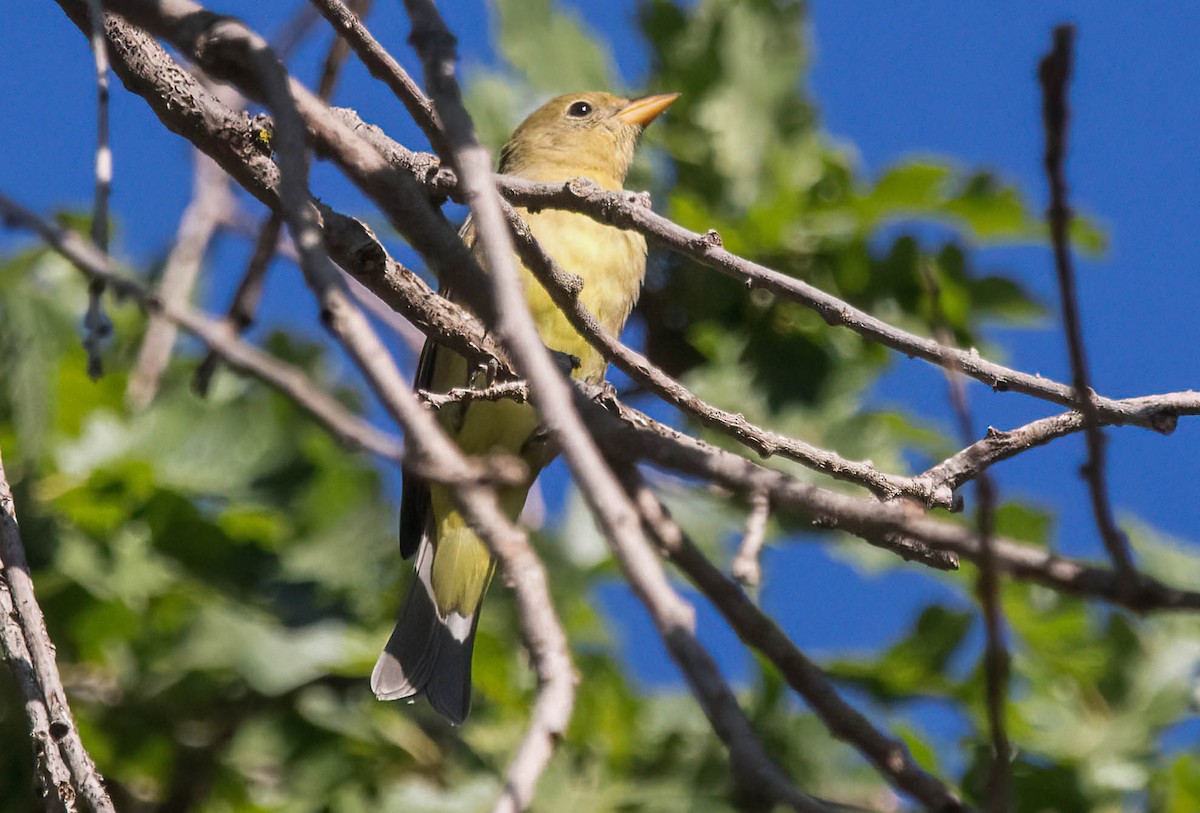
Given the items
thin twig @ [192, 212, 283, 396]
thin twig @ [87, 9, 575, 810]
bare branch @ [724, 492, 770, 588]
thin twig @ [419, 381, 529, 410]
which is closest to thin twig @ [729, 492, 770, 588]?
bare branch @ [724, 492, 770, 588]

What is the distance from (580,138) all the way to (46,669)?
14.7 ft

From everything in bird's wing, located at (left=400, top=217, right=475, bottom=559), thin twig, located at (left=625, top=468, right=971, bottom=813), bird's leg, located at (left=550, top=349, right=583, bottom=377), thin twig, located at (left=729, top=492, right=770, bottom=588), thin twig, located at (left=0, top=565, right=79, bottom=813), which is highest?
bird's wing, located at (left=400, top=217, right=475, bottom=559)

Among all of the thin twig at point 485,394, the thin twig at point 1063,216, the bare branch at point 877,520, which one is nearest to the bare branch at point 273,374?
the bare branch at point 877,520

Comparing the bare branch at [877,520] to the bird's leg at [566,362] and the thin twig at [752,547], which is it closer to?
the thin twig at [752,547]

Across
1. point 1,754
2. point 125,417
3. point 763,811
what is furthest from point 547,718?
point 125,417

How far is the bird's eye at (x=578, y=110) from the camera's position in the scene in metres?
6.51

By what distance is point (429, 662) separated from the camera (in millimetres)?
4508

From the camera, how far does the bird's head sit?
247 inches

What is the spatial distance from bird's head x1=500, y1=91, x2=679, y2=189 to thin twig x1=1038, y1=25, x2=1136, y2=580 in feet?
15.6

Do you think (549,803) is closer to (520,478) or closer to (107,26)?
(107,26)

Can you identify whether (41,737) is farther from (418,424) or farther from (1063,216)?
(1063,216)

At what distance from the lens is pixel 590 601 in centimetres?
547

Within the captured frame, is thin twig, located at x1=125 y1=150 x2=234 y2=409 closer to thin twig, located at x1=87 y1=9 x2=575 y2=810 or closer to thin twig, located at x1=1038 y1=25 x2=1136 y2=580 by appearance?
thin twig, located at x1=87 y1=9 x2=575 y2=810

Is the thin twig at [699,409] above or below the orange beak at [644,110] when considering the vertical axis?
below
